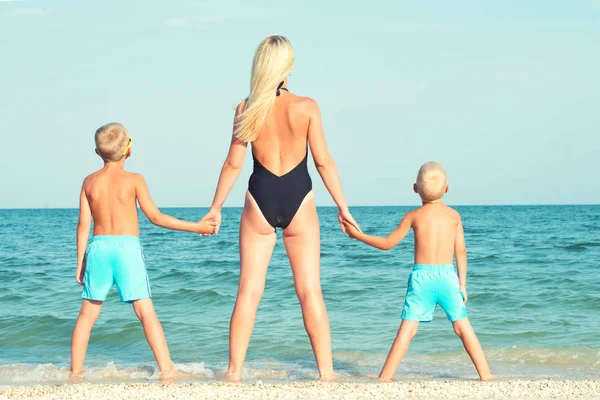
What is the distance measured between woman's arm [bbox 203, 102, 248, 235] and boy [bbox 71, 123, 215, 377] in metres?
0.22

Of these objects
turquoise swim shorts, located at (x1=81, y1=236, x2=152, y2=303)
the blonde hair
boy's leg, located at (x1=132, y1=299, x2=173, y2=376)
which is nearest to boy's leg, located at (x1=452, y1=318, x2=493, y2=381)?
the blonde hair

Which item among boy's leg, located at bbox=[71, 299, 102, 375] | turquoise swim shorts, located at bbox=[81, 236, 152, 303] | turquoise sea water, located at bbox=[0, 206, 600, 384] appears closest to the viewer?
turquoise swim shorts, located at bbox=[81, 236, 152, 303]

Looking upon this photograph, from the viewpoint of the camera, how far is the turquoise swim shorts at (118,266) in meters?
4.82

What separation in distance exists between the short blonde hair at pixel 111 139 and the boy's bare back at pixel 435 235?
2042 mm

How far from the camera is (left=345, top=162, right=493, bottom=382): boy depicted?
186 inches

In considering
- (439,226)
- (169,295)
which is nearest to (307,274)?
(439,226)

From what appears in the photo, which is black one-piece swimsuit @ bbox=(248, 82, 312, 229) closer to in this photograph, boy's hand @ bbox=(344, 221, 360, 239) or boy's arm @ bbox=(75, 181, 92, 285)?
boy's hand @ bbox=(344, 221, 360, 239)

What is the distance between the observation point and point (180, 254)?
17688 mm

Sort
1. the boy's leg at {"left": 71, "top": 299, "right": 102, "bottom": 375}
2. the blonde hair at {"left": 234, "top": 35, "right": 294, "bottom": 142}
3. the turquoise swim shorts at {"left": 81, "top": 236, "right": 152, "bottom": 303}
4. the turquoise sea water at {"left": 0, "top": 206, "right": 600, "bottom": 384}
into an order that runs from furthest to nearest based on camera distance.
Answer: the turquoise sea water at {"left": 0, "top": 206, "right": 600, "bottom": 384} < the boy's leg at {"left": 71, "top": 299, "right": 102, "bottom": 375} < the turquoise swim shorts at {"left": 81, "top": 236, "right": 152, "bottom": 303} < the blonde hair at {"left": 234, "top": 35, "right": 294, "bottom": 142}

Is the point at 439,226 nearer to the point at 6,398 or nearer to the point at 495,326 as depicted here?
the point at 6,398

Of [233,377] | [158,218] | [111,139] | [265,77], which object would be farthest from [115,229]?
[265,77]

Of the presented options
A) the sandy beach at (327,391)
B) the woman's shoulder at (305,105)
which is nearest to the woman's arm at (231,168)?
the woman's shoulder at (305,105)

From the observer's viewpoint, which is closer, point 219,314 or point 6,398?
point 6,398

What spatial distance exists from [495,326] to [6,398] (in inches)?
207
